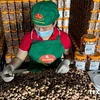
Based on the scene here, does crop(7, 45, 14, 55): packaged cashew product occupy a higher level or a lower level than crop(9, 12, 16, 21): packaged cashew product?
lower

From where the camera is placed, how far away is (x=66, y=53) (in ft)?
4.84

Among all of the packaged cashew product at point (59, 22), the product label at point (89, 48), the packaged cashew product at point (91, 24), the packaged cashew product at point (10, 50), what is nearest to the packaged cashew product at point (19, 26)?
the packaged cashew product at point (10, 50)

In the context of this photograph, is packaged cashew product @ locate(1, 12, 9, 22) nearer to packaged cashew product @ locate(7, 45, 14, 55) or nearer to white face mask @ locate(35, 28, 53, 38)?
packaged cashew product @ locate(7, 45, 14, 55)

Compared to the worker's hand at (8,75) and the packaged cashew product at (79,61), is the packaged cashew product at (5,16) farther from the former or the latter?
the packaged cashew product at (79,61)

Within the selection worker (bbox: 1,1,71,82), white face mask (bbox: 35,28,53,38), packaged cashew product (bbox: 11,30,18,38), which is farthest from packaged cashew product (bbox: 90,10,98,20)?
packaged cashew product (bbox: 11,30,18,38)

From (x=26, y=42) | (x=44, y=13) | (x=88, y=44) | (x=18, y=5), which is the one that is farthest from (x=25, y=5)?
(x=88, y=44)

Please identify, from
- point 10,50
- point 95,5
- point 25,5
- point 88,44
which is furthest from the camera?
point 10,50

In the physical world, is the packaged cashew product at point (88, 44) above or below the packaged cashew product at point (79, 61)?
above

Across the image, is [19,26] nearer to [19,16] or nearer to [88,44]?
[19,16]

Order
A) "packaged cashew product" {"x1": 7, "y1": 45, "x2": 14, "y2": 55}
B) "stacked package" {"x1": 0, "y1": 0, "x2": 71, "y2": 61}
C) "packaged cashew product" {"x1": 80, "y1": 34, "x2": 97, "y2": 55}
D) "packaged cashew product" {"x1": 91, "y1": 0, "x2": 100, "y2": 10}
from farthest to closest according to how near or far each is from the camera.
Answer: "packaged cashew product" {"x1": 7, "y1": 45, "x2": 14, "y2": 55}, "stacked package" {"x1": 0, "y1": 0, "x2": 71, "y2": 61}, "packaged cashew product" {"x1": 91, "y1": 0, "x2": 100, "y2": 10}, "packaged cashew product" {"x1": 80, "y1": 34, "x2": 97, "y2": 55}

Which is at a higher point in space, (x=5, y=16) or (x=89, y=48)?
(x=5, y=16)

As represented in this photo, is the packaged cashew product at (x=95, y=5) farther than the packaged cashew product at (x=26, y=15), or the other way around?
the packaged cashew product at (x=26, y=15)

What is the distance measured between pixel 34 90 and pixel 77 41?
47.1 inches

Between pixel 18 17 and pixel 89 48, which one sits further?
pixel 18 17
